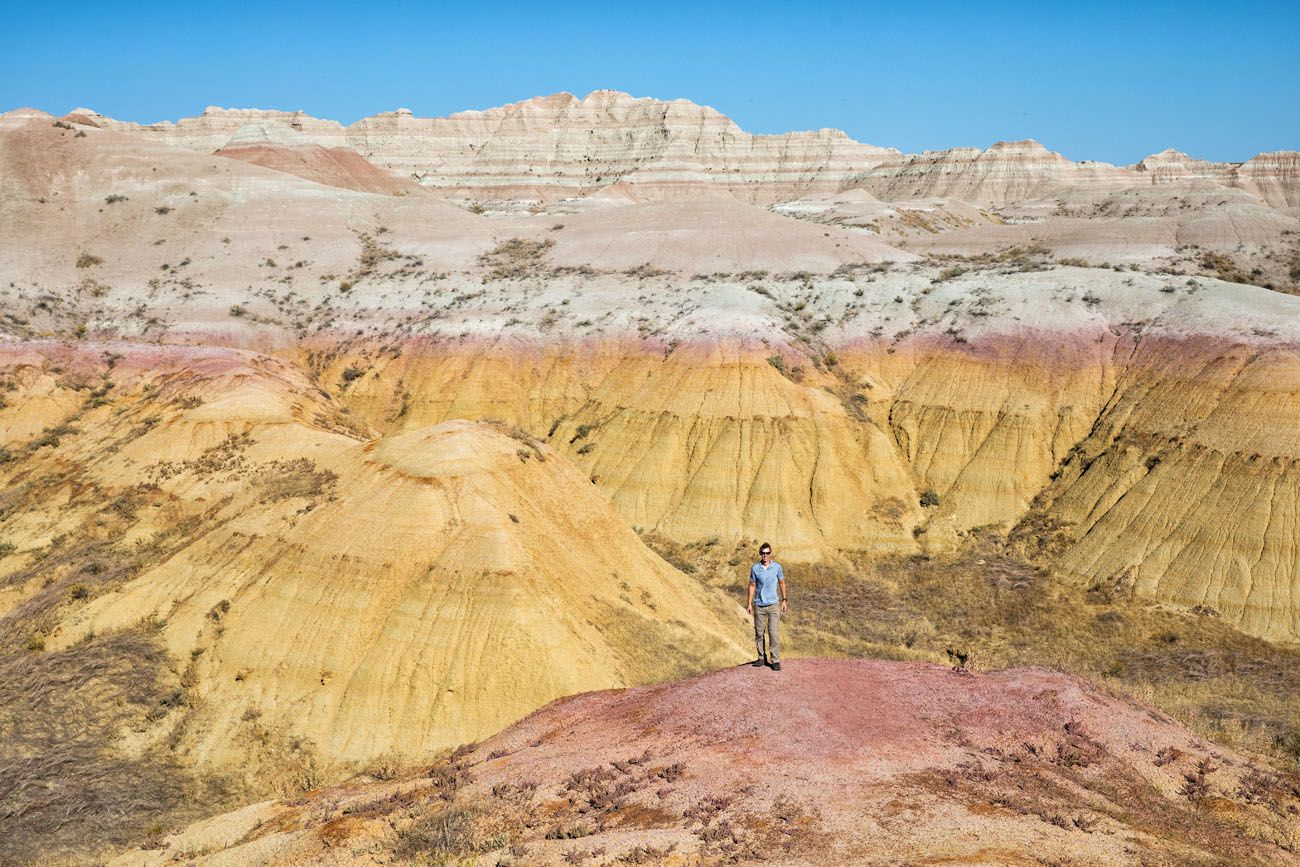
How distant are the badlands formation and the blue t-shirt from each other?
143cm

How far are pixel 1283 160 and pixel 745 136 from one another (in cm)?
8836

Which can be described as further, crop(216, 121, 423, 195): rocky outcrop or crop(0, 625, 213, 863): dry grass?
crop(216, 121, 423, 195): rocky outcrop

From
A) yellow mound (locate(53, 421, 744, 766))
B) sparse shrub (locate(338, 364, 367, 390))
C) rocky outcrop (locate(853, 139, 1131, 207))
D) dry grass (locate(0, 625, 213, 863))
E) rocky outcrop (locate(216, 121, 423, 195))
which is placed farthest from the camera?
rocky outcrop (locate(853, 139, 1131, 207))

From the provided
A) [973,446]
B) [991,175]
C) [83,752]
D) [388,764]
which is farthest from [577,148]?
[388,764]

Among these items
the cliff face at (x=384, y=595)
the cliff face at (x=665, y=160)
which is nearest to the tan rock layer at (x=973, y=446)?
the cliff face at (x=384, y=595)

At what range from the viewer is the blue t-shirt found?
1576 cm

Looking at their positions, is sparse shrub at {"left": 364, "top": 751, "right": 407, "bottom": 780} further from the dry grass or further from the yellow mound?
the dry grass

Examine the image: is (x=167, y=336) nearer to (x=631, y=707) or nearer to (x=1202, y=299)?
(x=631, y=707)

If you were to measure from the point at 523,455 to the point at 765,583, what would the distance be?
38.7 ft

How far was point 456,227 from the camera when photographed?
7219cm

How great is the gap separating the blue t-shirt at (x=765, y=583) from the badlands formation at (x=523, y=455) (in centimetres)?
143

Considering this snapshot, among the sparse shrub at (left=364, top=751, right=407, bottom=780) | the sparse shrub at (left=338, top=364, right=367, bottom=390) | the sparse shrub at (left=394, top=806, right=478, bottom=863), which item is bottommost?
the sparse shrub at (left=364, top=751, right=407, bottom=780)

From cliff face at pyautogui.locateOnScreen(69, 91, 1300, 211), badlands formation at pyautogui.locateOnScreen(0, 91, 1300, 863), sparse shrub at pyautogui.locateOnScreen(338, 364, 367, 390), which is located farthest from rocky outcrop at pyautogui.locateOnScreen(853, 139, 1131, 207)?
sparse shrub at pyautogui.locateOnScreen(338, 364, 367, 390)

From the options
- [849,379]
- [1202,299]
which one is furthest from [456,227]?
[1202,299]
